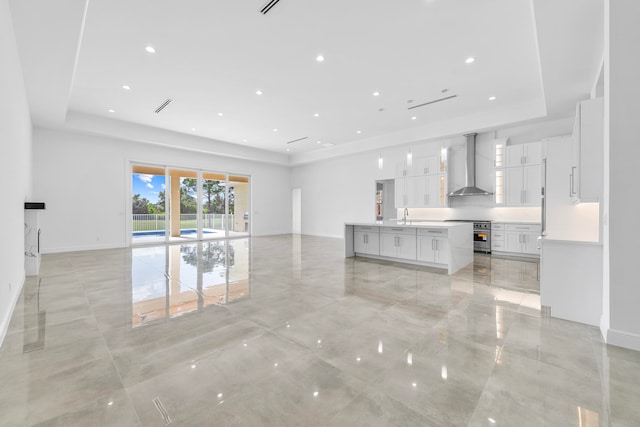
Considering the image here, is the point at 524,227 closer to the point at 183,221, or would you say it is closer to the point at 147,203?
the point at 183,221

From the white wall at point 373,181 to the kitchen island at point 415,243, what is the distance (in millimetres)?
2526

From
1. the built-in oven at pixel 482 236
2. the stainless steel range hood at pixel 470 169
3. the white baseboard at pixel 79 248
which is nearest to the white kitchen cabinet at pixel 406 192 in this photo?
the stainless steel range hood at pixel 470 169

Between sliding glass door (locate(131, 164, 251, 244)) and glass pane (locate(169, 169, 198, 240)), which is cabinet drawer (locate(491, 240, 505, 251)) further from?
glass pane (locate(169, 169, 198, 240))

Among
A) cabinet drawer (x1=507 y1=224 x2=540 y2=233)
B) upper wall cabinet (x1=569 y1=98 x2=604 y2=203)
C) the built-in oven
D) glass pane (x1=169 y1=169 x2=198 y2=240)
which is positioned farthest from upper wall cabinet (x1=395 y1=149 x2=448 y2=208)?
glass pane (x1=169 y1=169 x2=198 y2=240)

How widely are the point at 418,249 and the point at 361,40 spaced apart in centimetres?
395

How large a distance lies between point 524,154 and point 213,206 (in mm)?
10232

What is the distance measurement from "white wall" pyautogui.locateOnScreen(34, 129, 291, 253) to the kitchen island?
23.5 feet

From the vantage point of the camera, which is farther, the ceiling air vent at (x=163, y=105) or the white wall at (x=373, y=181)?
the white wall at (x=373, y=181)

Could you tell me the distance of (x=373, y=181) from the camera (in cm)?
1050

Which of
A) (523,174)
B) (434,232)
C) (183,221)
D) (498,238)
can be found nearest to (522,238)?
(498,238)

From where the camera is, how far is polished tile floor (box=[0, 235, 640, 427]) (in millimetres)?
1602

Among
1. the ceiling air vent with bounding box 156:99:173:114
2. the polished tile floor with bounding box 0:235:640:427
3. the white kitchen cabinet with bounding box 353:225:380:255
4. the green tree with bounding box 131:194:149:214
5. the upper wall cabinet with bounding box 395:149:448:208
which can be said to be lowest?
the polished tile floor with bounding box 0:235:640:427

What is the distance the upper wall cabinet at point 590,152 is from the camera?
3.04 metres

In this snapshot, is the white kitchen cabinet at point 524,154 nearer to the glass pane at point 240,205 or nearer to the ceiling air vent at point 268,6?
the ceiling air vent at point 268,6
